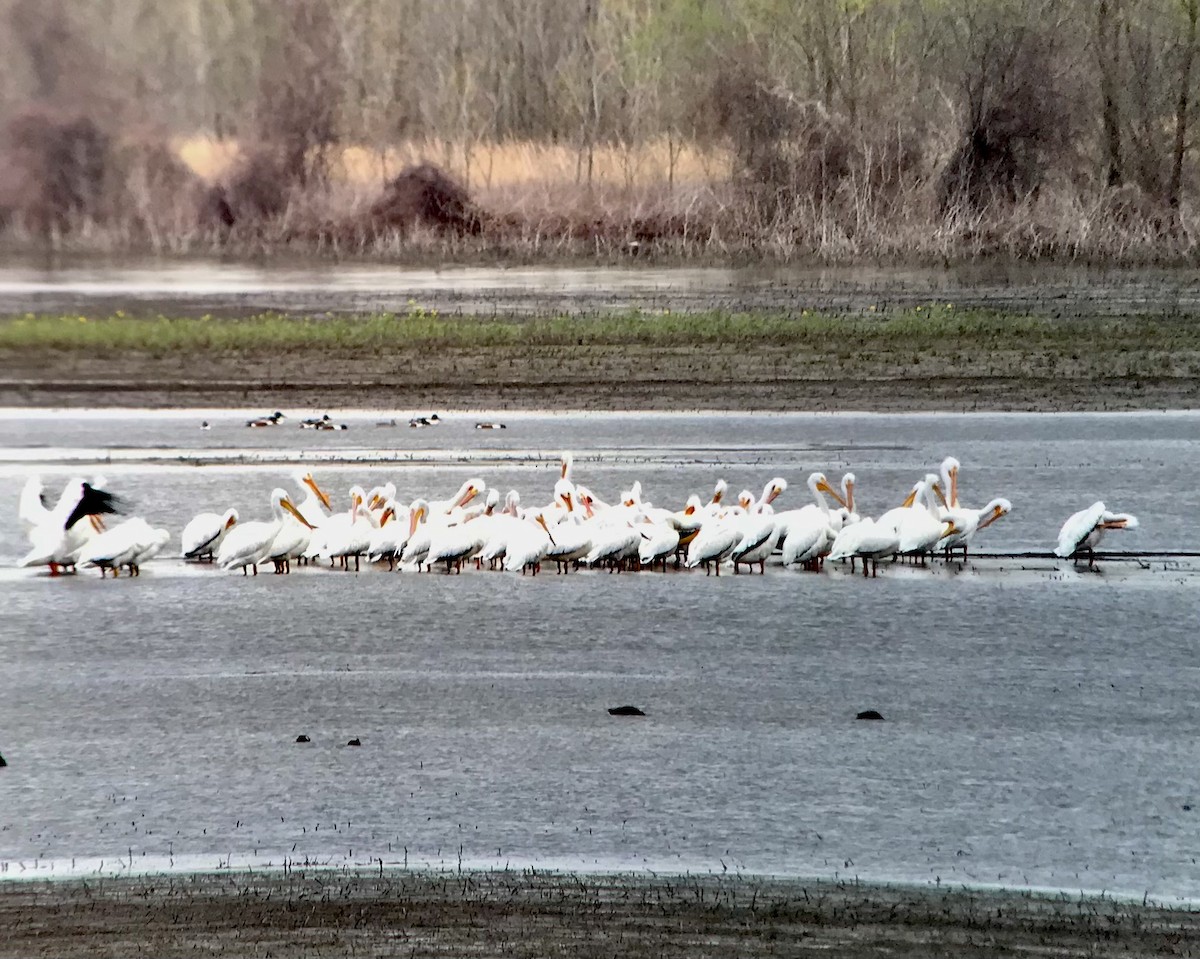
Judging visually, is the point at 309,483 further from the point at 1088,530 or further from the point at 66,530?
the point at 1088,530

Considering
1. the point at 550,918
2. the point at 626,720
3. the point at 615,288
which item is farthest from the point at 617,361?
the point at 550,918

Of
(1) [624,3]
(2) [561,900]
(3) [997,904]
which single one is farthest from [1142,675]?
(1) [624,3]

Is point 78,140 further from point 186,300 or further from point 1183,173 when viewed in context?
point 1183,173

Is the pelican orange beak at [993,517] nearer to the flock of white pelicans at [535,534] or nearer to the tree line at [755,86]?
the flock of white pelicans at [535,534]

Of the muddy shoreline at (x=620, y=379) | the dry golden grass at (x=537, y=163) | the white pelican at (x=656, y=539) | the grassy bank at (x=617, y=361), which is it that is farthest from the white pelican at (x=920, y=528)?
the dry golden grass at (x=537, y=163)

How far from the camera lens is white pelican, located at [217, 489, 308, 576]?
31.6ft

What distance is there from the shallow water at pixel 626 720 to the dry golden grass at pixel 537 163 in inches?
435

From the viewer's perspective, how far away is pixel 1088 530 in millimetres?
9656

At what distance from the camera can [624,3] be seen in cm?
2723

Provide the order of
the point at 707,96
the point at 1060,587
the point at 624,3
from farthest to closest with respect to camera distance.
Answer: the point at 624,3
the point at 707,96
the point at 1060,587

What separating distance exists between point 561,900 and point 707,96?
21038 mm

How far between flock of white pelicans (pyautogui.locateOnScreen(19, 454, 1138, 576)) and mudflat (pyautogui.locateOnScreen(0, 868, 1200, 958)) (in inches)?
181

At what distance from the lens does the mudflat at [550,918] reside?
4566mm

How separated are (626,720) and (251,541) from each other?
3559 millimetres
